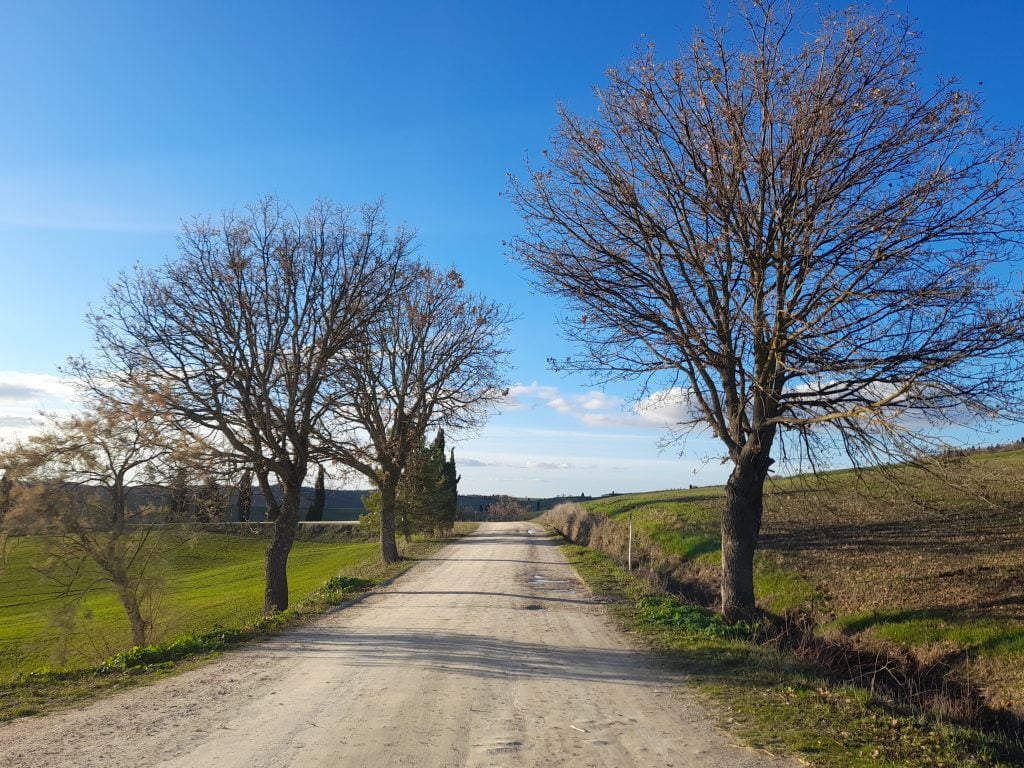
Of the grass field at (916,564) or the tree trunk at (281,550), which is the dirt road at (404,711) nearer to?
the grass field at (916,564)

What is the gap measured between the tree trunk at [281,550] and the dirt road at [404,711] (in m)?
7.01

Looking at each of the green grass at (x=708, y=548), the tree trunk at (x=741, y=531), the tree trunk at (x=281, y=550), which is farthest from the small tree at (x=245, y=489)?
the green grass at (x=708, y=548)

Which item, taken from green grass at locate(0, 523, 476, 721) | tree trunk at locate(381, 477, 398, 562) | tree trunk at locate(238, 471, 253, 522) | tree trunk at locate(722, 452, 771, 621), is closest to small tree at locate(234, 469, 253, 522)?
tree trunk at locate(238, 471, 253, 522)

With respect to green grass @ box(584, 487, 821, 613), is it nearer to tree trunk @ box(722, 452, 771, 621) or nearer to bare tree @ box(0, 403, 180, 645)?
tree trunk @ box(722, 452, 771, 621)

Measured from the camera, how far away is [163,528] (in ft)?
57.4

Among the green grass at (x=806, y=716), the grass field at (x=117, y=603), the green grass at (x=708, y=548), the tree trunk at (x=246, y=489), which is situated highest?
the tree trunk at (x=246, y=489)

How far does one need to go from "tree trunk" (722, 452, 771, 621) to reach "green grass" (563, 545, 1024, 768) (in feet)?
4.97

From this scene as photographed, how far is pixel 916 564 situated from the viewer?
48.9ft

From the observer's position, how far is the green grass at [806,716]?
555cm

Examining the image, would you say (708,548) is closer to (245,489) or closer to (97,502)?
(245,489)

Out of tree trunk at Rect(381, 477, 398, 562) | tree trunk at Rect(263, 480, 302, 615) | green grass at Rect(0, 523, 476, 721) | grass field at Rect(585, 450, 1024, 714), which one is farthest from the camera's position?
tree trunk at Rect(381, 477, 398, 562)

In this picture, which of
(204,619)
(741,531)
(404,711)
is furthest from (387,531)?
(404,711)

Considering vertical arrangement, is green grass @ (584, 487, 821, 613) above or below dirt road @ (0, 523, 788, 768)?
above

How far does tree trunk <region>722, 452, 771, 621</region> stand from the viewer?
40.7ft
